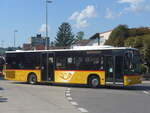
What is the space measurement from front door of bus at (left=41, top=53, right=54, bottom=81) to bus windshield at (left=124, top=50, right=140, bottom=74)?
5.80 meters

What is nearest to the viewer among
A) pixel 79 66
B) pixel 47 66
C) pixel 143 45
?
pixel 79 66

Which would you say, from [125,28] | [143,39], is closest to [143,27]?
[125,28]

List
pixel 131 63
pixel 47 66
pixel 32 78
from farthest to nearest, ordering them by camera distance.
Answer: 1. pixel 32 78
2. pixel 47 66
3. pixel 131 63

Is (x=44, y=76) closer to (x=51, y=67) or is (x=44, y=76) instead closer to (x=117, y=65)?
(x=51, y=67)

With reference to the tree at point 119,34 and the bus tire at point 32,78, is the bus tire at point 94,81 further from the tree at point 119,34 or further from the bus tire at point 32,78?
the tree at point 119,34

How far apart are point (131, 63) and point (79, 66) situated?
363cm

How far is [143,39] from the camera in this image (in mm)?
39938

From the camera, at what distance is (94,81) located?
23.1m

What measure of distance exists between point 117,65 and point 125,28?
2862 cm

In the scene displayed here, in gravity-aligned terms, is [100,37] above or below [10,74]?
above

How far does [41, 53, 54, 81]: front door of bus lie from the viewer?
82.7ft

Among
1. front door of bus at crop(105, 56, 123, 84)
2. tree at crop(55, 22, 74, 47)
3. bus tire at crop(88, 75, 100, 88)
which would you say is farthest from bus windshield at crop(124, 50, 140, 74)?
tree at crop(55, 22, 74, 47)

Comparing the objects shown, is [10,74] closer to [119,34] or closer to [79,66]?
[79,66]

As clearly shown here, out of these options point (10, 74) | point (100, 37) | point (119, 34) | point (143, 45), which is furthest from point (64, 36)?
point (10, 74)
